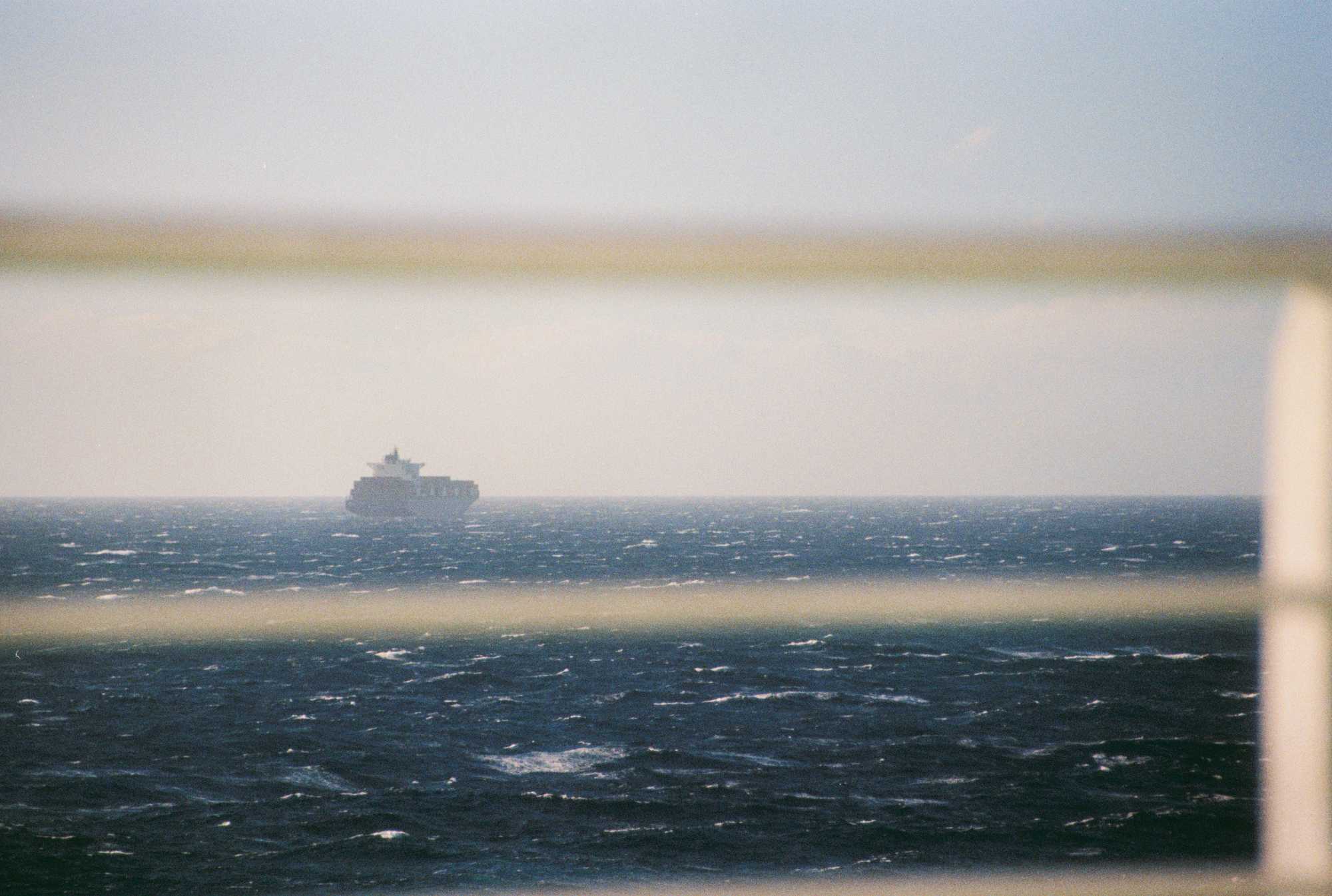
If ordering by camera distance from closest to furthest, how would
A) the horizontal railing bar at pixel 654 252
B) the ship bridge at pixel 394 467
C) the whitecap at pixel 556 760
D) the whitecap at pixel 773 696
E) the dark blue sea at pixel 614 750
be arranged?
the horizontal railing bar at pixel 654 252 → the dark blue sea at pixel 614 750 → the whitecap at pixel 556 760 → the whitecap at pixel 773 696 → the ship bridge at pixel 394 467

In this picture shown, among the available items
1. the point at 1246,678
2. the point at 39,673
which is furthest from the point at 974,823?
the point at 39,673

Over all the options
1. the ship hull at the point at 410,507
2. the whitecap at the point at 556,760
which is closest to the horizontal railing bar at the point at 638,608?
the whitecap at the point at 556,760

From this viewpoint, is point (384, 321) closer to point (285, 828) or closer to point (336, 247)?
point (336, 247)

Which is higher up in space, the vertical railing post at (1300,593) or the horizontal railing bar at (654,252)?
the horizontal railing bar at (654,252)

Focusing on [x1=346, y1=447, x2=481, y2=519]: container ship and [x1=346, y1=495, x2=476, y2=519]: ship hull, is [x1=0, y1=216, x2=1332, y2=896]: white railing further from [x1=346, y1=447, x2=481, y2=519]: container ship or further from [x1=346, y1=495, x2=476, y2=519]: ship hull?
[x1=346, y1=495, x2=476, y2=519]: ship hull

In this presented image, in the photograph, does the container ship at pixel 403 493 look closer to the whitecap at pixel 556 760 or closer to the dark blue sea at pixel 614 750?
the dark blue sea at pixel 614 750

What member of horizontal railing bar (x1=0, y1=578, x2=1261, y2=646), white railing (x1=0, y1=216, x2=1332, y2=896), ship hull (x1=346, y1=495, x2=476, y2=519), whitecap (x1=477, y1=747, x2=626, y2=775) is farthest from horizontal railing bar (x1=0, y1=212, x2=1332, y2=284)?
ship hull (x1=346, y1=495, x2=476, y2=519)

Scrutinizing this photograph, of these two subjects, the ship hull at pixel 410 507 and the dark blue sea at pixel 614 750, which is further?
the ship hull at pixel 410 507
